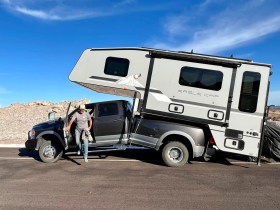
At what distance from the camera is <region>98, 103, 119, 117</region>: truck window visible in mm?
10477

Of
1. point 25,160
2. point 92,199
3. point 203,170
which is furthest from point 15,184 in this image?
point 203,170

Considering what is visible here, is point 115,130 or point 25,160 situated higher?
point 115,130

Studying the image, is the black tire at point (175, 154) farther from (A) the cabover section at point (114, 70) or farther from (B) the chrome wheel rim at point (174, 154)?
(A) the cabover section at point (114, 70)

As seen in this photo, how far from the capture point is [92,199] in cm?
666

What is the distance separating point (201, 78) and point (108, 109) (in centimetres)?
298

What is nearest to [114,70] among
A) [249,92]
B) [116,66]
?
[116,66]

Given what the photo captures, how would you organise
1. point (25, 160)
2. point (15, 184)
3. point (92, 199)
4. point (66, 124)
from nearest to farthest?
1. point (92, 199)
2. point (15, 184)
3. point (66, 124)
4. point (25, 160)

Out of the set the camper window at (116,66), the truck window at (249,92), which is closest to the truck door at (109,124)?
the camper window at (116,66)

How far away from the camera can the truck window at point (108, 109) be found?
1048 cm

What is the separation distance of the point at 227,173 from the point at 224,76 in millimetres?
2739

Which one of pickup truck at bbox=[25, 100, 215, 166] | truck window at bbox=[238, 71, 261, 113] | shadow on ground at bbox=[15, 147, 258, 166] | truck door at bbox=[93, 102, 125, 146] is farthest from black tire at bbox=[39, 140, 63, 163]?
truck window at bbox=[238, 71, 261, 113]

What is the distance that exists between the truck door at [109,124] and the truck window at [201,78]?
215 centimetres

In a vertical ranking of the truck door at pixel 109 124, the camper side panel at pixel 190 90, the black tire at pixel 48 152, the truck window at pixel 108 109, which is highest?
the camper side panel at pixel 190 90

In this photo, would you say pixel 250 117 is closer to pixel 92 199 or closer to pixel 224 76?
pixel 224 76
